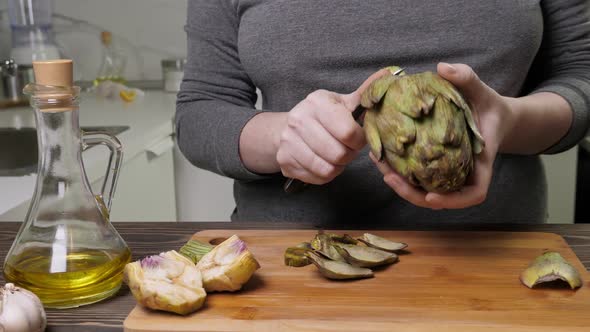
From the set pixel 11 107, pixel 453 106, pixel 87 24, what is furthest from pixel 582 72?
pixel 87 24

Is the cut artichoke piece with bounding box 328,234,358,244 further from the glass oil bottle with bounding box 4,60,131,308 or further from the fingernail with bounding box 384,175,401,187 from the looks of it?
the glass oil bottle with bounding box 4,60,131,308

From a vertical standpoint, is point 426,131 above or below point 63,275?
above

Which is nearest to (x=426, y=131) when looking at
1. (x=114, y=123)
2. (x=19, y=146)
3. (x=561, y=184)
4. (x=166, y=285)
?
(x=166, y=285)

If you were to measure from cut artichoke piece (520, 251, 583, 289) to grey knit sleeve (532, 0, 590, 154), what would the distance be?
0.28 meters

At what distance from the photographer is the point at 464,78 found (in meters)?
0.66

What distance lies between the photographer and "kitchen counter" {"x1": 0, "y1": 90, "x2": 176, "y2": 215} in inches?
44.1

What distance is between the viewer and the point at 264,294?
2.17 feet

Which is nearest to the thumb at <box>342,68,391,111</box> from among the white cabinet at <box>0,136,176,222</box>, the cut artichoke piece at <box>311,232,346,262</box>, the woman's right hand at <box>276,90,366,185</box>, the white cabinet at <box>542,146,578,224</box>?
the woman's right hand at <box>276,90,366,185</box>

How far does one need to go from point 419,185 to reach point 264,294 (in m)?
0.17

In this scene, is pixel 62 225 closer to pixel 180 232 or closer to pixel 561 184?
pixel 180 232

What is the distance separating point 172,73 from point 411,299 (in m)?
1.71

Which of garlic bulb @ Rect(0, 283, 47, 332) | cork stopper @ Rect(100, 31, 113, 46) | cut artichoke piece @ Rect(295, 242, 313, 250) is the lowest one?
cork stopper @ Rect(100, 31, 113, 46)

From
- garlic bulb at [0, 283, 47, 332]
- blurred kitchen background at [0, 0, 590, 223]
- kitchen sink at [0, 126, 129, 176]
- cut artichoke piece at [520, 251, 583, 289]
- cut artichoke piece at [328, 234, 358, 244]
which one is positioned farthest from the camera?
blurred kitchen background at [0, 0, 590, 223]

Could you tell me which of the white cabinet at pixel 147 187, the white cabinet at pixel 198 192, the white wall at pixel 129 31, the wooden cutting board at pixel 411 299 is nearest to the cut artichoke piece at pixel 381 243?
the wooden cutting board at pixel 411 299
